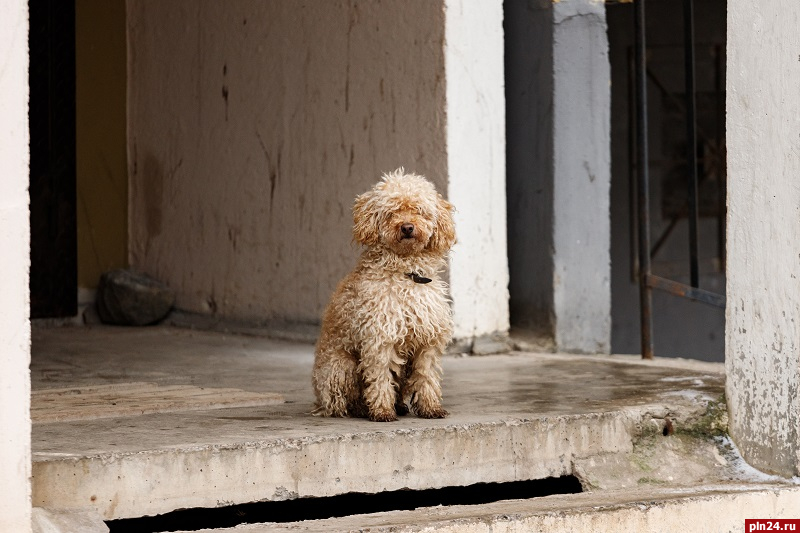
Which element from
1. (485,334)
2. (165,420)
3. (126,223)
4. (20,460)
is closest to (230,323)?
(126,223)

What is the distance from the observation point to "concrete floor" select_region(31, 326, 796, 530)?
3996 millimetres

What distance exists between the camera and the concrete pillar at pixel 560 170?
696 centimetres

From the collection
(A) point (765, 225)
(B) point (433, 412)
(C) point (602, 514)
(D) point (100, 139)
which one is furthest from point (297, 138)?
(C) point (602, 514)

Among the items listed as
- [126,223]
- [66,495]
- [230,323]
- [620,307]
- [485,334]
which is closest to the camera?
[66,495]

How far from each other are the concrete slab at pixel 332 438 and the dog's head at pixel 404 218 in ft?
2.29

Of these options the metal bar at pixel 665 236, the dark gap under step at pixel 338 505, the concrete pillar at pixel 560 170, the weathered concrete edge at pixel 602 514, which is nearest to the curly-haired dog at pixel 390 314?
the dark gap under step at pixel 338 505

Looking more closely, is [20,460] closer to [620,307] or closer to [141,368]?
[141,368]

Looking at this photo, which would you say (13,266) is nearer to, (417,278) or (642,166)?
(417,278)

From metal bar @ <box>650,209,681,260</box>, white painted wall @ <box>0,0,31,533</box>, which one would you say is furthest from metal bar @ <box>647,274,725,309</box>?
metal bar @ <box>650,209,681,260</box>

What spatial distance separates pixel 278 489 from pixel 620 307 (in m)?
6.74

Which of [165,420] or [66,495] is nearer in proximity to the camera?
[66,495]

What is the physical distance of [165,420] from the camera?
4715 mm

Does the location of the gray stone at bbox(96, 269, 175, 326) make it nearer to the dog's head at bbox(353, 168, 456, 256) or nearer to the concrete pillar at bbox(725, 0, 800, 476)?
the dog's head at bbox(353, 168, 456, 256)

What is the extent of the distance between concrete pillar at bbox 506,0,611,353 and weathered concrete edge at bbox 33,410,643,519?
6.91 ft
